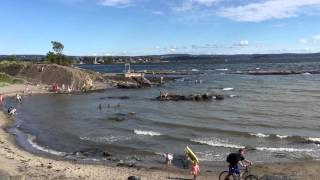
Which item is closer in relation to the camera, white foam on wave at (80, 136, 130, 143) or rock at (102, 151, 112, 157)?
rock at (102, 151, 112, 157)

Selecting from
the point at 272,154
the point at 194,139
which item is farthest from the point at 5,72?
the point at 272,154

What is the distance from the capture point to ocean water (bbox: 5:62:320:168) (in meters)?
32.6

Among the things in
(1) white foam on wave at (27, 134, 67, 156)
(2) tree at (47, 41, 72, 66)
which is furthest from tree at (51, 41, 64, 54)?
(1) white foam on wave at (27, 134, 67, 156)

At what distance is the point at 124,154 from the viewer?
32.0 meters

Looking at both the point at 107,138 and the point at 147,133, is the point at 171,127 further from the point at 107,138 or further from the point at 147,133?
the point at 107,138

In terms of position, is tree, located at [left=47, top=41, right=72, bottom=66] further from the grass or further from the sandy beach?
the sandy beach

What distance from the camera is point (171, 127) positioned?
42.2 m

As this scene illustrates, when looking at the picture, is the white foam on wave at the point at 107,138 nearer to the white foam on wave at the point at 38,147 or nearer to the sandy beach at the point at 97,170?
the white foam on wave at the point at 38,147

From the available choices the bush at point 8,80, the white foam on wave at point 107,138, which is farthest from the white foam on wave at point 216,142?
the bush at point 8,80

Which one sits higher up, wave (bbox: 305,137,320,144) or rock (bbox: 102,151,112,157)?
wave (bbox: 305,137,320,144)

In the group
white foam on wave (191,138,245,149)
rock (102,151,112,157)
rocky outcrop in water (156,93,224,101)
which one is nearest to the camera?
rock (102,151,112,157)

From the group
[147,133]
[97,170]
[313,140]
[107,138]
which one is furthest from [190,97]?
[97,170]

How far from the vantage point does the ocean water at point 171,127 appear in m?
32.6

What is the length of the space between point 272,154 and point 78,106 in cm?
3467
